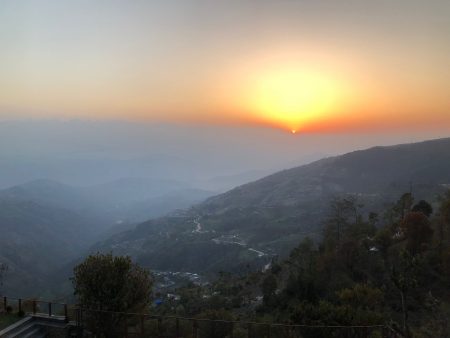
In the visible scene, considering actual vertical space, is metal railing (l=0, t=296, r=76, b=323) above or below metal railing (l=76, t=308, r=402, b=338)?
above

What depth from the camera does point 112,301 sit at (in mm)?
26625

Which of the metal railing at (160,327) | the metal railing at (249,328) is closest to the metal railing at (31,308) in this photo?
the metal railing at (160,327)

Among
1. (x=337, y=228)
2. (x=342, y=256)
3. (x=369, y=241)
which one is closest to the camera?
(x=342, y=256)

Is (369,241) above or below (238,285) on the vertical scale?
above

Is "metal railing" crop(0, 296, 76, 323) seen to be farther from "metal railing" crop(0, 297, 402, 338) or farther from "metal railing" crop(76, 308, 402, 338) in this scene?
"metal railing" crop(76, 308, 402, 338)

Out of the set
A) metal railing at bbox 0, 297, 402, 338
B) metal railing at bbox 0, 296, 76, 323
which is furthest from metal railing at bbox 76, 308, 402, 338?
metal railing at bbox 0, 296, 76, 323

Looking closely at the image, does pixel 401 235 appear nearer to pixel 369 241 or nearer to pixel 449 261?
pixel 369 241

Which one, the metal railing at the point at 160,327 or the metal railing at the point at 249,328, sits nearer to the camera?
the metal railing at the point at 249,328

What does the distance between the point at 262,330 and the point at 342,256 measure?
94.8 feet

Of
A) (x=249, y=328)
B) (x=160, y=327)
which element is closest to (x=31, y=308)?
(x=160, y=327)

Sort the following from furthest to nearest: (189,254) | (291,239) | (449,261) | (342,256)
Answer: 1. (189,254)
2. (291,239)
3. (342,256)
4. (449,261)

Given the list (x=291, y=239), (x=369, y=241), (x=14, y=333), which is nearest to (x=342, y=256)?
(x=369, y=241)

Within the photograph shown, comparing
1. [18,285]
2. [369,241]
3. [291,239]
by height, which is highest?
[369,241]

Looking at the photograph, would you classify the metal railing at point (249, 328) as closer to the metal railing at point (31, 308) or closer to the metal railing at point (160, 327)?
the metal railing at point (160, 327)
